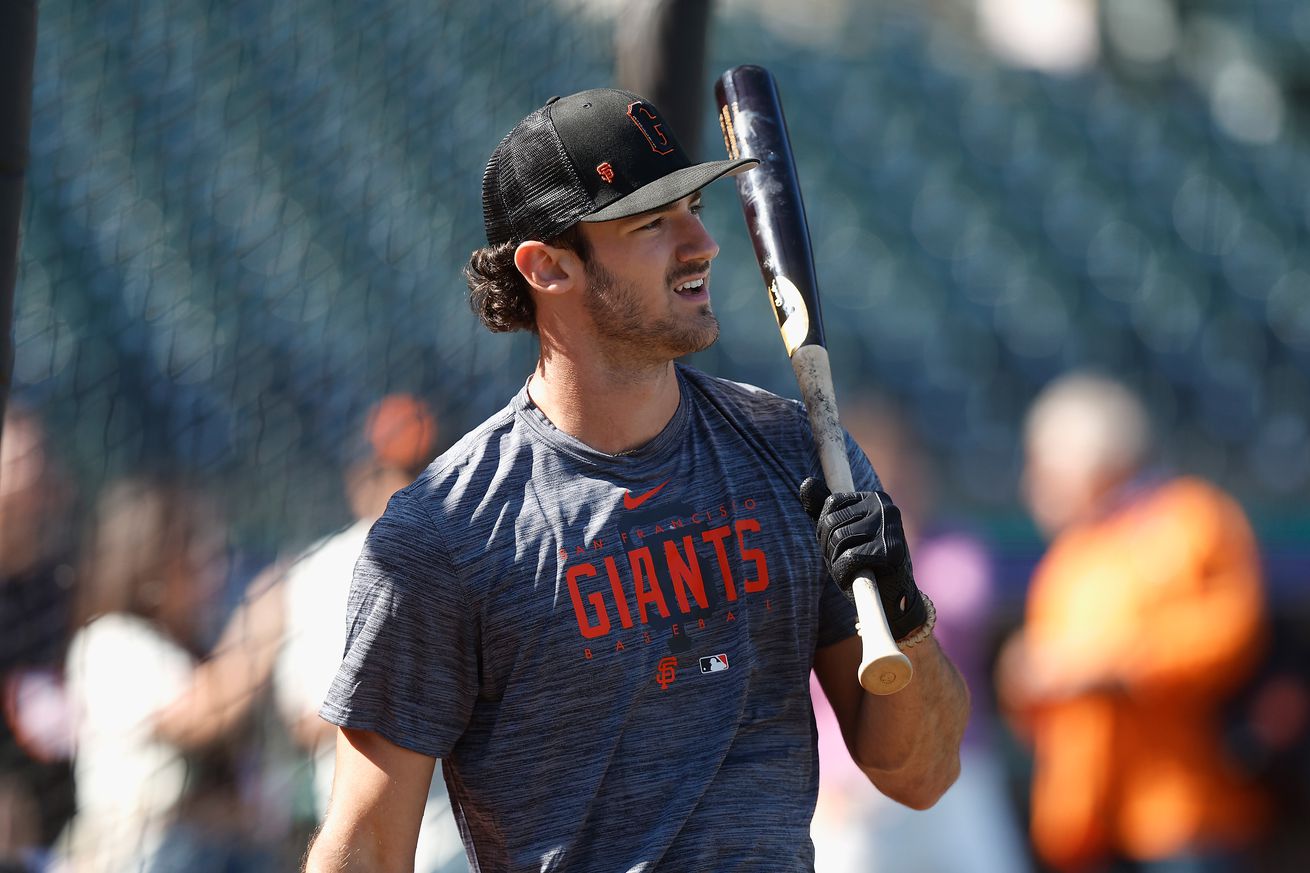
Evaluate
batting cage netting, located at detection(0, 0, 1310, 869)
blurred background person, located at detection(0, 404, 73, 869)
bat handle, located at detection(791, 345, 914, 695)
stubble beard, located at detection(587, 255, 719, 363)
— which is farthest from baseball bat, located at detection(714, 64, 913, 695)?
blurred background person, located at detection(0, 404, 73, 869)

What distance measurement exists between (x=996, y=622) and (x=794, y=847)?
240 centimetres

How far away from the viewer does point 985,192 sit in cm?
598

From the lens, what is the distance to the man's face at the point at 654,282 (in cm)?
203

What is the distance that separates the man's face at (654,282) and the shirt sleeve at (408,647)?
14.6 inches

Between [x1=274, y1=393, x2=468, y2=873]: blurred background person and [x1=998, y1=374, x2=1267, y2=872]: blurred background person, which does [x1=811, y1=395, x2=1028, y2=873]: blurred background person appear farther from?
[x1=274, y1=393, x2=468, y2=873]: blurred background person

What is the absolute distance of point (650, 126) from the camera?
2.12 meters

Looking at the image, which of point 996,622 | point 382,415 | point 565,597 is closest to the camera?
point 565,597

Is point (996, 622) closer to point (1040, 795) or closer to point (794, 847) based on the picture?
point (1040, 795)

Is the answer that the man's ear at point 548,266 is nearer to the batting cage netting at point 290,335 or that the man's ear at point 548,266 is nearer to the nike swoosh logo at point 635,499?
the nike swoosh logo at point 635,499

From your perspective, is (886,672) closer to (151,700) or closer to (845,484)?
(845,484)

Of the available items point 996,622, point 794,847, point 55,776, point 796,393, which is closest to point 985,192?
point 796,393

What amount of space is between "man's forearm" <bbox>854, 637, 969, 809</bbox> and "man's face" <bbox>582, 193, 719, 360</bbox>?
1.66 ft

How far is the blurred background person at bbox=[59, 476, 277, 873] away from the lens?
3.37m

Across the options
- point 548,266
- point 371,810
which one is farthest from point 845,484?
point 371,810
